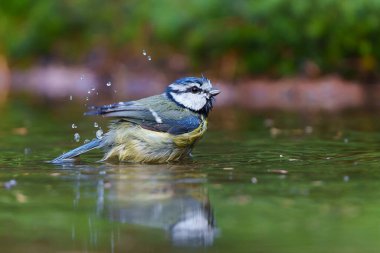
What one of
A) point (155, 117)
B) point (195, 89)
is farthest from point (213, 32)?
point (155, 117)

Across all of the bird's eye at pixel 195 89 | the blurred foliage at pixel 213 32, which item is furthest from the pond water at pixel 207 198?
the blurred foliage at pixel 213 32

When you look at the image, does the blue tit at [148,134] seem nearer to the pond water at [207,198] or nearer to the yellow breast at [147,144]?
the yellow breast at [147,144]

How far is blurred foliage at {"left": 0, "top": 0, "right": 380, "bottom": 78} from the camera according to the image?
1396 cm

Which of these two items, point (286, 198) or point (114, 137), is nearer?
point (286, 198)

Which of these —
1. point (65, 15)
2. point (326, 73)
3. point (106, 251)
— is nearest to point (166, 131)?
point (106, 251)

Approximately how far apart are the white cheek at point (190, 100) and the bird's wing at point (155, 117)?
8.4 inches

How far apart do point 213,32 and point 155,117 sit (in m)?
8.21

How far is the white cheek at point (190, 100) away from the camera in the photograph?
7582mm

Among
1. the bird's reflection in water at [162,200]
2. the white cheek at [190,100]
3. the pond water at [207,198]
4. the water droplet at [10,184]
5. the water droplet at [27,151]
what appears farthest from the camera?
the water droplet at [27,151]

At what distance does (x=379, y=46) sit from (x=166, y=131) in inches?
301

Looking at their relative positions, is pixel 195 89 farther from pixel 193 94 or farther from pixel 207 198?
pixel 207 198

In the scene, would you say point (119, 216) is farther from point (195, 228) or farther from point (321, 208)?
point (321, 208)

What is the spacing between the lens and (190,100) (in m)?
7.58

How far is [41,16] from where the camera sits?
18531mm
